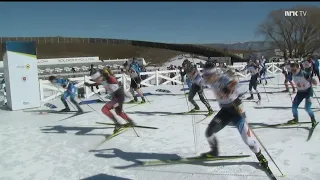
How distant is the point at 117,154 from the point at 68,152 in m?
1.09

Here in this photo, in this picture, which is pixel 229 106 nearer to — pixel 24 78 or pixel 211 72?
pixel 211 72

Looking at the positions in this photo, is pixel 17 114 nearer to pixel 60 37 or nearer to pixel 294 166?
pixel 294 166

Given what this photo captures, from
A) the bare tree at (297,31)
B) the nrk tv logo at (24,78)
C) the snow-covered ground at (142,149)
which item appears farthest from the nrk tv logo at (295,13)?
the nrk tv logo at (24,78)

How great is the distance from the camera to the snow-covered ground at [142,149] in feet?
15.6

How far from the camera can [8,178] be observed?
16.1ft

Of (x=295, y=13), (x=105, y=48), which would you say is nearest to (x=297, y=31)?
(x=295, y=13)

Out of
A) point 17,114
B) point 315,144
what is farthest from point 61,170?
point 17,114

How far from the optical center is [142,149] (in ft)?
19.9

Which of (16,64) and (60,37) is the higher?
(60,37)

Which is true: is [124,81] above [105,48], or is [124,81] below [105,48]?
below

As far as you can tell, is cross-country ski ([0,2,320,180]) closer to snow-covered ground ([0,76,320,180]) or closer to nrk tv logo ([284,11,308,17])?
snow-covered ground ([0,76,320,180])

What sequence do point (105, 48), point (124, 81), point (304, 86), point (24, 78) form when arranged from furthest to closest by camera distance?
point (105, 48), point (124, 81), point (24, 78), point (304, 86)

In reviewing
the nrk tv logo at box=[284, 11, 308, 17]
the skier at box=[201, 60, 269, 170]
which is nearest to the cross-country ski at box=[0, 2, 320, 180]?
the skier at box=[201, 60, 269, 170]

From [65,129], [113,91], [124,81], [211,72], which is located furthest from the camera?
[124,81]
